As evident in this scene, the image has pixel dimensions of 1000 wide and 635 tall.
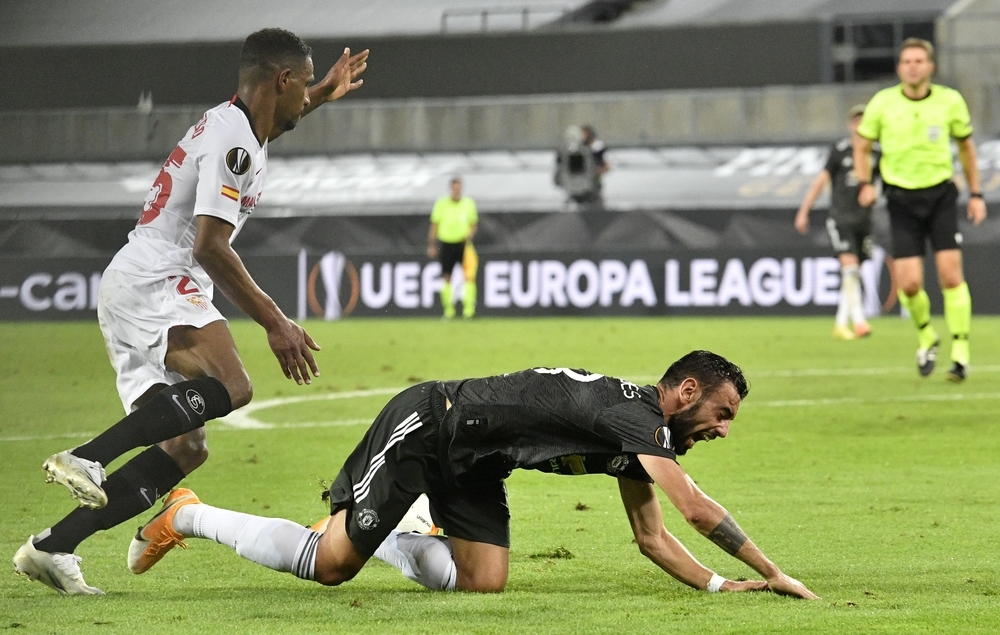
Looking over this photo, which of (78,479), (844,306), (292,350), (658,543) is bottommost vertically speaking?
(658,543)

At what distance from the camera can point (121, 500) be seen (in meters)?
4.79

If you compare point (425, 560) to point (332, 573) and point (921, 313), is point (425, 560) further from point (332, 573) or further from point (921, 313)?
point (921, 313)

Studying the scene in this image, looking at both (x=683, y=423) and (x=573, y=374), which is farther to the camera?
(x=573, y=374)

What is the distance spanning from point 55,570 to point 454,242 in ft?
53.3

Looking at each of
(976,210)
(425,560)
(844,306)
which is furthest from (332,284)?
(425,560)

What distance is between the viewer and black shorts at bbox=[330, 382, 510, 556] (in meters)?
4.63

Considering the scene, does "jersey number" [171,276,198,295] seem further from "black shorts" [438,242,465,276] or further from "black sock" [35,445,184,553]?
"black shorts" [438,242,465,276]

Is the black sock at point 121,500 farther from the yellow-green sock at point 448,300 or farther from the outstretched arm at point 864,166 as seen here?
the yellow-green sock at point 448,300

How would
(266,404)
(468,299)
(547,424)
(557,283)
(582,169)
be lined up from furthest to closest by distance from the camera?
(582,169), (557,283), (468,299), (266,404), (547,424)

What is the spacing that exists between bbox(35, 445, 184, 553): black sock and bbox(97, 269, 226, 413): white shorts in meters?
0.26

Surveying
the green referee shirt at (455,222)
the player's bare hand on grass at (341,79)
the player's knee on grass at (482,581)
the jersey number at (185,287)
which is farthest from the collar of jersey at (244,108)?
the green referee shirt at (455,222)

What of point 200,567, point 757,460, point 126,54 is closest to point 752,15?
point 126,54

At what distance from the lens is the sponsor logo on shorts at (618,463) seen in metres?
4.38

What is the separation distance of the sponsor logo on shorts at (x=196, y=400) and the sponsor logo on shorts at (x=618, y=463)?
1.35 metres
